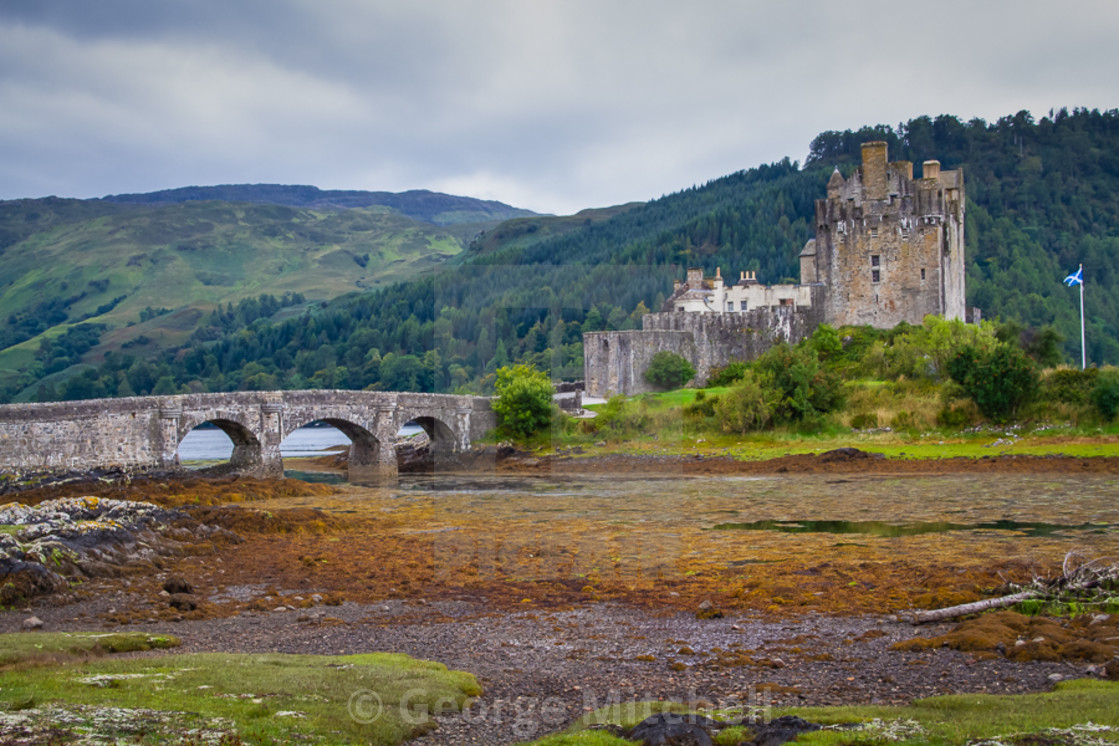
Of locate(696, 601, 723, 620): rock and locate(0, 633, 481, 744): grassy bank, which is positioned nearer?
locate(0, 633, 481, 744): grassy bank

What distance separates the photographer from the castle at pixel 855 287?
2194 inches

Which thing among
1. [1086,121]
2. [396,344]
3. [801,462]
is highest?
[1086,121]

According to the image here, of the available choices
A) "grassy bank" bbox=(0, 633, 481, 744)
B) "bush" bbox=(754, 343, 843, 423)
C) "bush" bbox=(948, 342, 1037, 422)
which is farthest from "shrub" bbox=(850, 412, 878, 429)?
"grassy bank" bbox=(0, 633, 481, 744)

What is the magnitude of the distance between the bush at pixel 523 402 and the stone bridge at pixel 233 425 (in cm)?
173

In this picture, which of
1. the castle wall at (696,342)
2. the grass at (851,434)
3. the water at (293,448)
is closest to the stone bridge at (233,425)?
the grass at (851,434)

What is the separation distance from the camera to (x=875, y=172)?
57.8 meters

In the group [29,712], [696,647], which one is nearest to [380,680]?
[29,712]

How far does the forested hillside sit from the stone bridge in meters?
11.2

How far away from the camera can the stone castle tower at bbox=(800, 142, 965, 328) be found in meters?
55.5

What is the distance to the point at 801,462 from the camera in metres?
39.8

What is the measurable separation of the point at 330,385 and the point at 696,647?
9468cm

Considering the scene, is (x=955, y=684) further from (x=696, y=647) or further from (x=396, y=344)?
(x=396, y=344)

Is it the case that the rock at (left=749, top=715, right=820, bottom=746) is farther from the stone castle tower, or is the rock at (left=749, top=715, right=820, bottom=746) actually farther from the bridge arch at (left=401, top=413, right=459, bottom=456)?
the stone castle tower

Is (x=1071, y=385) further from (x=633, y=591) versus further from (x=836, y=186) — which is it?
(x=633, y=591)
